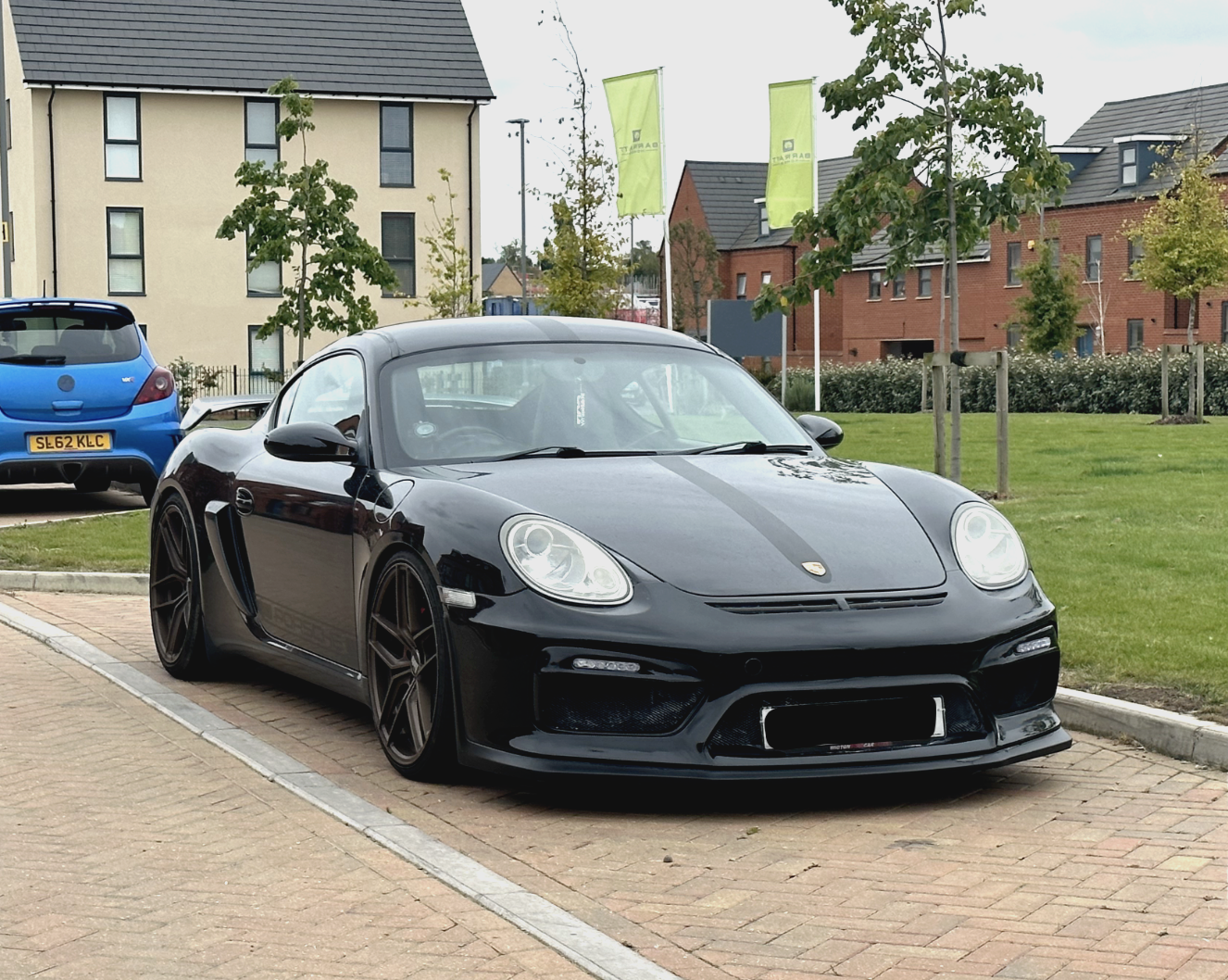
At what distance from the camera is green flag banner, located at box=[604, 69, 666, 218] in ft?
96.7

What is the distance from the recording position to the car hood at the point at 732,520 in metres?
5.20

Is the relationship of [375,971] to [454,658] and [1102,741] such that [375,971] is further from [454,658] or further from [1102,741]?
[1102,741]

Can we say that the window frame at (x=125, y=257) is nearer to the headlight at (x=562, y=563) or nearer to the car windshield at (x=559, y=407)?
the car windshield at (x=559, y=407)

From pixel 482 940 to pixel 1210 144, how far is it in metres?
56.7

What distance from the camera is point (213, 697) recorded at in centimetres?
741

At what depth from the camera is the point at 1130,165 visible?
5944cm

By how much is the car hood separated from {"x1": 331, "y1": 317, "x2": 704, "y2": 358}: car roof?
2.57 ft

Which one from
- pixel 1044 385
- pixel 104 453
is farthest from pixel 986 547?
pixel 1044 385

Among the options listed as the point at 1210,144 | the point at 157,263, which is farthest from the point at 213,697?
the point at 1210,144

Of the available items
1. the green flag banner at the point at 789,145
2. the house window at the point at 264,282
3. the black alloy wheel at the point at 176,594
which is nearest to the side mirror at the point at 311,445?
the black alloy wheel at the point at 176,594

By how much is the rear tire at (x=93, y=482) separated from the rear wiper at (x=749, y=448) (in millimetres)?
10010

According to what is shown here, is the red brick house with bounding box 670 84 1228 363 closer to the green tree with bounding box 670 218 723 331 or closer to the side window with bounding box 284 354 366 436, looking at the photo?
the green tree with bounding box 670 218 723 331

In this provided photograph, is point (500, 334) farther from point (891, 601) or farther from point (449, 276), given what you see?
point (449, 276)

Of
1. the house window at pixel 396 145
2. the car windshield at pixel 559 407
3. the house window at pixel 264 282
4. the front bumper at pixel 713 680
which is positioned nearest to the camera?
the front bumper at pixel 713 680
